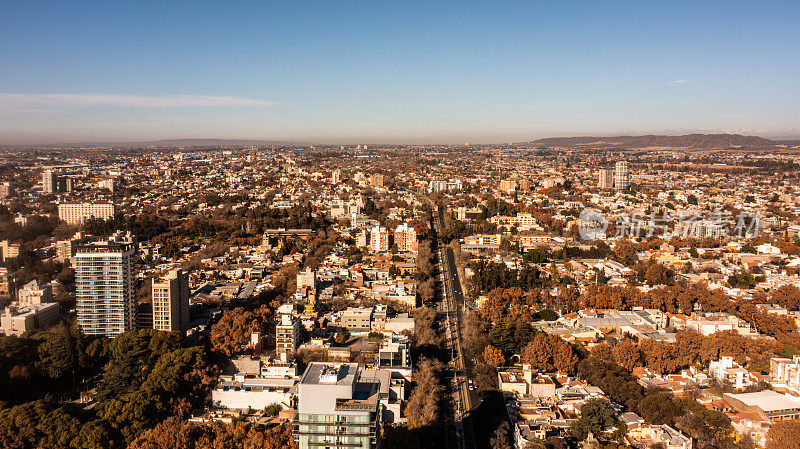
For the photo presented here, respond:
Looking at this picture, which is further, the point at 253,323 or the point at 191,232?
the point at 191,232

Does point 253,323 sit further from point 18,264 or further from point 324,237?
point 324,237

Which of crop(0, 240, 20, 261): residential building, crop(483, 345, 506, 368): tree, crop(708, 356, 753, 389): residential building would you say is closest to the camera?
crop(708, 356, 753, 389): residential building

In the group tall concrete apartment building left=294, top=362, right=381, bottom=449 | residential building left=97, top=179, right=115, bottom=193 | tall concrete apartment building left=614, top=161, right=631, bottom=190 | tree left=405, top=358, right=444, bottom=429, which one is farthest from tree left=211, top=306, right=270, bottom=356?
tall concrete apartment building left=614, top=161, right=631, bottom=190

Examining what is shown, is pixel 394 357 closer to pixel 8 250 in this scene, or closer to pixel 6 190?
pixel 8 250

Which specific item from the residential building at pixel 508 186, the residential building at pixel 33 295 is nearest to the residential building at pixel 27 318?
the residential building at pixel 33 295

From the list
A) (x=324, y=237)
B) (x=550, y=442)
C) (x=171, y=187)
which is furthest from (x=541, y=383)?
(x=171, y=187)

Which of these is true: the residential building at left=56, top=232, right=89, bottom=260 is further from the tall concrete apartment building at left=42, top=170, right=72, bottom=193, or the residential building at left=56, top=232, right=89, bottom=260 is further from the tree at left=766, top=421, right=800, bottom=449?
the tree at left=766, top=421, right=800, bottom=449

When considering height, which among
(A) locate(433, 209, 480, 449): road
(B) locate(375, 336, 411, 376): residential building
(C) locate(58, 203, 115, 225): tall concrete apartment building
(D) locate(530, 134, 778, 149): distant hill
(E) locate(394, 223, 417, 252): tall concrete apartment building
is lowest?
(A) locate(433, 209, 480, 449): road

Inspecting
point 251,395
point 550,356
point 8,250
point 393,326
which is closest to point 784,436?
point 550,356

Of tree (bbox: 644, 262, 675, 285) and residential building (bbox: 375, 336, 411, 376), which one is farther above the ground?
tree (bbox: 644, 262, 675, 285)
